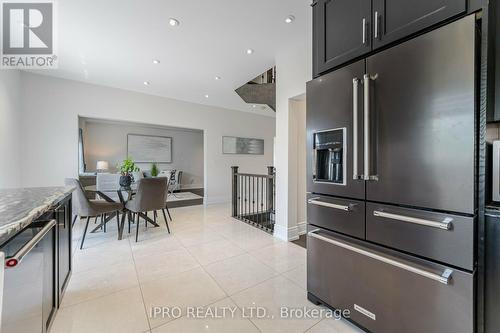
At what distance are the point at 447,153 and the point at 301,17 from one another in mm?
2158

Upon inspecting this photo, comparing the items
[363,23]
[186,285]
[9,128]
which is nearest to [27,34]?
[9,128]

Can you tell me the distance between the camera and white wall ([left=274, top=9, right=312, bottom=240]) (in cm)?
296

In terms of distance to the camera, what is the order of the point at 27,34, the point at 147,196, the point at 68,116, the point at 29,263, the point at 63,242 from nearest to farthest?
the point at 29,263
the point at 63,242
the point at 27,34
the point at 147,196
the point at 68,116

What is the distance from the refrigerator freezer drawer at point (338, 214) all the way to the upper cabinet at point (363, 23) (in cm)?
101

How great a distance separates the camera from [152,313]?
62.3 inches

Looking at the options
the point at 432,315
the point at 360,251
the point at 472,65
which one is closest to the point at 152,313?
the point at 360,251

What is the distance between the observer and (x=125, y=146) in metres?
7.35

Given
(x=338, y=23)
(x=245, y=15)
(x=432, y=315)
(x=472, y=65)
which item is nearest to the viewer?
(x=472, y=65)

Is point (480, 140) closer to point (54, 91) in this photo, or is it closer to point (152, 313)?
point (152, 313)

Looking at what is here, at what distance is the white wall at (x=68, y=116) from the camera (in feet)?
12.6

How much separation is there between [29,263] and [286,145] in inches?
109

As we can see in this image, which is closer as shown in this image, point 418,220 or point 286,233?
point 418,220

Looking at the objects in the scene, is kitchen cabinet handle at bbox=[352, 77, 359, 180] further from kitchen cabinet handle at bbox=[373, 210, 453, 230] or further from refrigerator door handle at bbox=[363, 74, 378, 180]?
kitchen cabinet handle at bbox=[373, 210, 453, 230]

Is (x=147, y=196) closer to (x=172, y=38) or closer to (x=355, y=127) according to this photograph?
(x=172, y=38)
